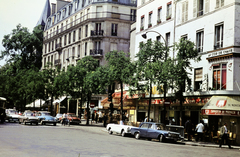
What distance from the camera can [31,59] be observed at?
86.7 meters

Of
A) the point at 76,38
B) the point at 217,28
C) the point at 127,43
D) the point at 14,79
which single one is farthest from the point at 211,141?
the point at 14,79

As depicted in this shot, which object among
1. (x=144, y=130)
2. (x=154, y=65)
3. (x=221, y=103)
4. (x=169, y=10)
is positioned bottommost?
(x=144, y=130)

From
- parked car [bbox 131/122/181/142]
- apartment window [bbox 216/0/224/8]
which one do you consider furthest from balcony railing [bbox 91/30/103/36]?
parked car [bbox 131/122/181/142]

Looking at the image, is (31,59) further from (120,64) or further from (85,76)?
(120,64)

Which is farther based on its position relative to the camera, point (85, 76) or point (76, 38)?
point (76, 38)

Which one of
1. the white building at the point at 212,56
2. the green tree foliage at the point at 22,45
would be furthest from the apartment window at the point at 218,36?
the green tree foliage at the point at 22,45

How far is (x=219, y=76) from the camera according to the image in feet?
92.0

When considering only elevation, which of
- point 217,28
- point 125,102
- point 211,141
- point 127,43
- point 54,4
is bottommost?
point 211,141

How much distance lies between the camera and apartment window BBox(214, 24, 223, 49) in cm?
2859

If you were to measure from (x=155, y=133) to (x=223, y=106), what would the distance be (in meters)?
5.44

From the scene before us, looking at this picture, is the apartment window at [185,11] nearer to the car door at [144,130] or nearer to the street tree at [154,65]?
the street tree at [154,65]

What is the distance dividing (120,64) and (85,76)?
39.8ft

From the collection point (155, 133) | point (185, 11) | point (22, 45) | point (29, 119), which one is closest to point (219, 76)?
point (155, 133)

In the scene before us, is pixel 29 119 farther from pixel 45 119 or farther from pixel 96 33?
pixel 96 33
